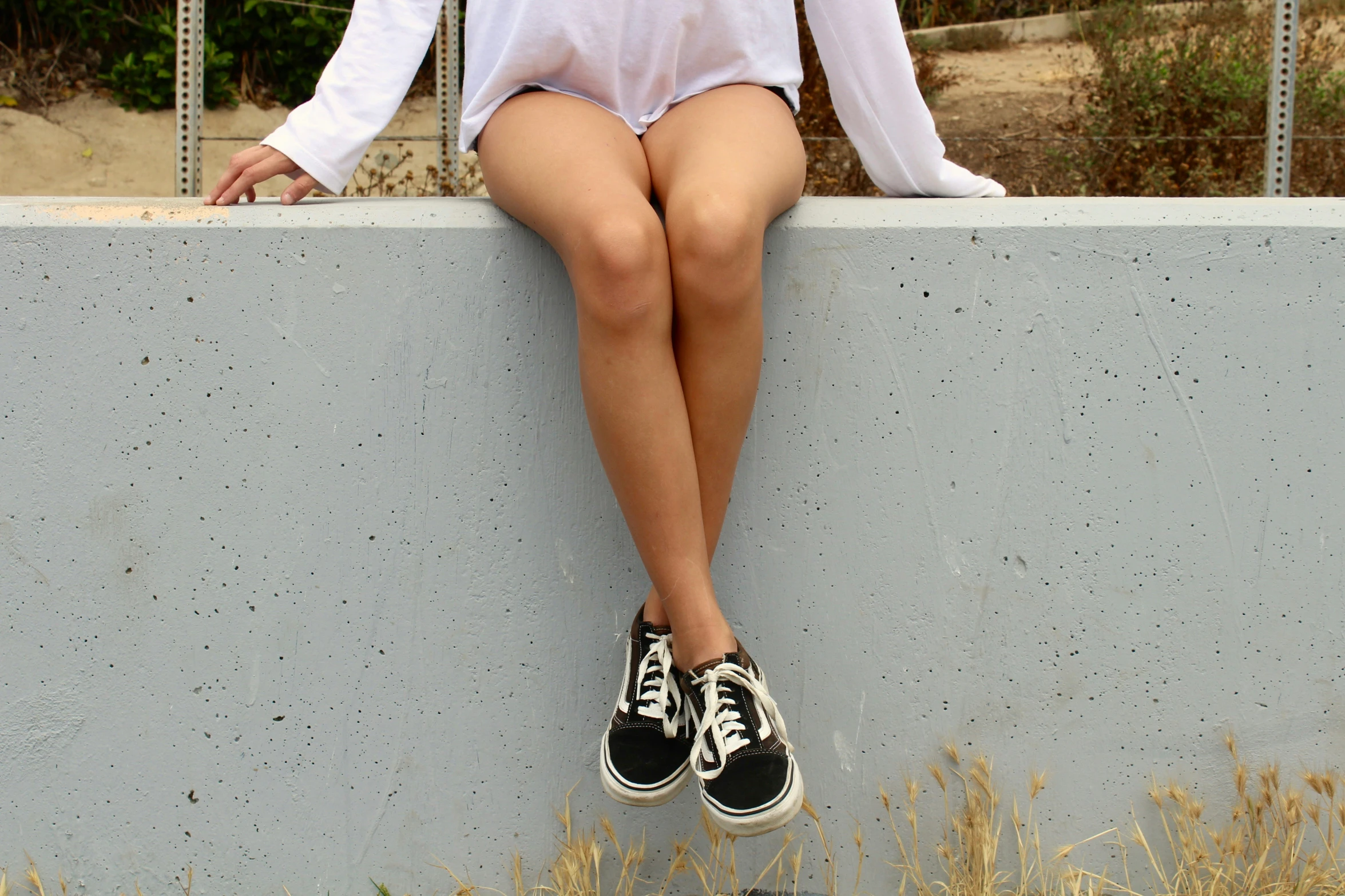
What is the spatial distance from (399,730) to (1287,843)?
1.19m

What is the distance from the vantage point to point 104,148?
A: 511cm

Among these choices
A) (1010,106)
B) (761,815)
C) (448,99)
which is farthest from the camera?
(1010,106)

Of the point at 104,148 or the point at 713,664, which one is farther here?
the point at 104,148

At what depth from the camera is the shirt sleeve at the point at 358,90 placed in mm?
1335

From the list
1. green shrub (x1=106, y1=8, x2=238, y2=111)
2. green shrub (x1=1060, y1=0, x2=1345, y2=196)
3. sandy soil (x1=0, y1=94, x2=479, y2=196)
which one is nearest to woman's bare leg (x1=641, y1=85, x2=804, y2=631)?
green shrub (x1=1060, y1=0, x2=1345, y2=196)

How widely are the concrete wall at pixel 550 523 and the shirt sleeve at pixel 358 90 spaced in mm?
84

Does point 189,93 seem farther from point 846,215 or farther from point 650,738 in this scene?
point 650,738

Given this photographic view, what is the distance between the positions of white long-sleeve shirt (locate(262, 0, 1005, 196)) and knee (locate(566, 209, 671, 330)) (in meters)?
0.33

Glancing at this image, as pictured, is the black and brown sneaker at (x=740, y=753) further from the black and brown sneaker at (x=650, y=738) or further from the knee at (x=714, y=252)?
the knee at (x=714, y=252)

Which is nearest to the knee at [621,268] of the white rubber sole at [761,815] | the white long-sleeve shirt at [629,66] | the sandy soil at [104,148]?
the white long-sleeve shirt at [629,66]

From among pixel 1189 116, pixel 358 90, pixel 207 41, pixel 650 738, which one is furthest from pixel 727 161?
pixel 207 41

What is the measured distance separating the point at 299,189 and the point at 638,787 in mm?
887

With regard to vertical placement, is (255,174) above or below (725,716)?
above

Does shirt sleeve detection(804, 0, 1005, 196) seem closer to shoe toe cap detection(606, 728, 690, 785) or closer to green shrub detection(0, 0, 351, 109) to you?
shoe toe cap detection(606, 728, 690, 785)
